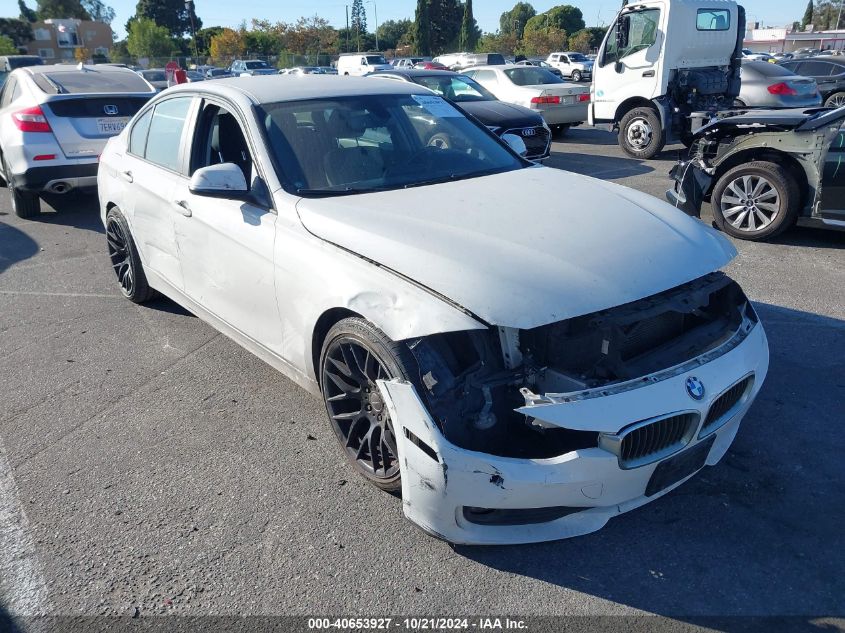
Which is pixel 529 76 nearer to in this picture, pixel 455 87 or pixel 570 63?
pixel 455 87

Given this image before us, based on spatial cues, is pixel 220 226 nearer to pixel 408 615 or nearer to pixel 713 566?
pixel 408 615

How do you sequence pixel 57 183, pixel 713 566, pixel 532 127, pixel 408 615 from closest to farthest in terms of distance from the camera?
pixel 408 615
pixel 713 566
pixel 57 183
pixel 532 127

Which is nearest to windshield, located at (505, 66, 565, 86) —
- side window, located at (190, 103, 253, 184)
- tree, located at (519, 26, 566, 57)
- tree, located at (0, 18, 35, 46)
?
side window, located at (190, 103, 253, 184)

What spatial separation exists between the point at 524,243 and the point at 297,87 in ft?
6.71

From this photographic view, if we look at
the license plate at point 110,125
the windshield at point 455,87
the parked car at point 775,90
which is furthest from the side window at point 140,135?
the parked car at point 775,90

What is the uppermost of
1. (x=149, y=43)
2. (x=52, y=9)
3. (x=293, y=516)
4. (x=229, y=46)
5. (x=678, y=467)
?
(x=52, y=9)

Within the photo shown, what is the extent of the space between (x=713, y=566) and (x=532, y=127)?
9398 mm

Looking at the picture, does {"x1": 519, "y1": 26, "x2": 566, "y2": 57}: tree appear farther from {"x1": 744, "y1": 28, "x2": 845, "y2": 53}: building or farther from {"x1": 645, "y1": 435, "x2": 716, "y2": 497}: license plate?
{"x1": 645, "y1": 435, "x2": 716, "y2": 497}: license plate

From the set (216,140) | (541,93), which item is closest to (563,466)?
(216,140)

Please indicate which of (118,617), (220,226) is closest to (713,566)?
(118,617)

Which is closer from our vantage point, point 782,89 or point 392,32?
point 782,89

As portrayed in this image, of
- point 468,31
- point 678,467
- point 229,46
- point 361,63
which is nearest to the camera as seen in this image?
point 678,467

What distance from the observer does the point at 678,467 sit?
2.64m

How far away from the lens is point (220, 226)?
3.71 m
